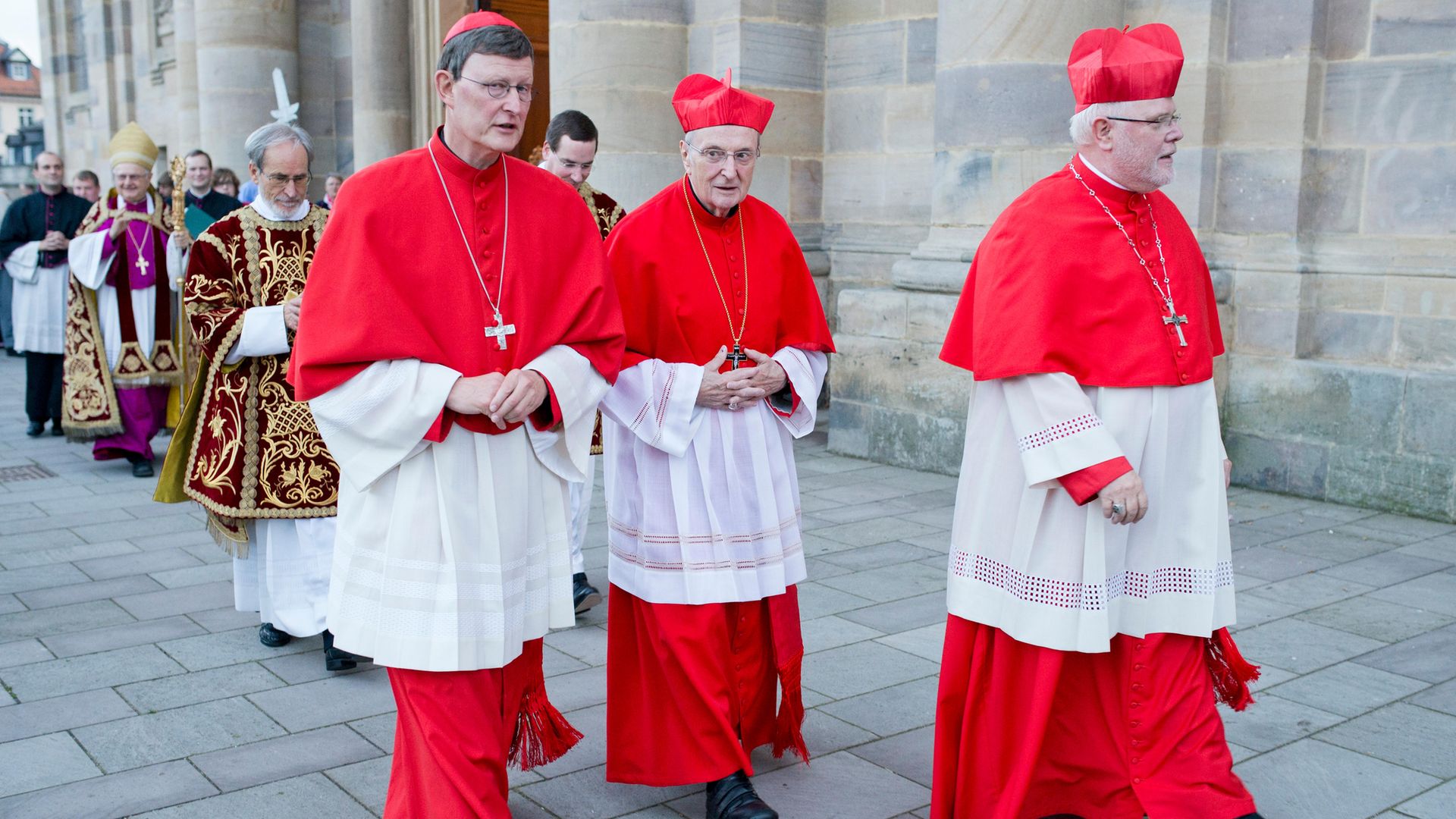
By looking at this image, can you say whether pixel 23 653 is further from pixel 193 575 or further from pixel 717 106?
pixel 717 106

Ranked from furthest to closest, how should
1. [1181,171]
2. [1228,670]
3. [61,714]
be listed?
[1181,171] → [61,714] → [1228,670]

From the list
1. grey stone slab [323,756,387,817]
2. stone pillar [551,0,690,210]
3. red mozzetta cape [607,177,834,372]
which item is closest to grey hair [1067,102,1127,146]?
red mozzetta cape [607,177,834,372]

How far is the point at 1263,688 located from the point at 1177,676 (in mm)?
1349

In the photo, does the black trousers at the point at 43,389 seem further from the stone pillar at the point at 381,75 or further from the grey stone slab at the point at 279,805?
the grey stone slab at the point at 279,805

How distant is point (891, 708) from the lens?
4199mm

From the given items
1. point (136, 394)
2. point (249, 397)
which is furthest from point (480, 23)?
point (136, 394)

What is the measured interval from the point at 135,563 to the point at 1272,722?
15.4 ft

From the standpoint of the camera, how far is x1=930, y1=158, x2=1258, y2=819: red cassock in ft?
10.1

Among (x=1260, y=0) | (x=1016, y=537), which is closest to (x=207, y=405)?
(x=1016, y=537)

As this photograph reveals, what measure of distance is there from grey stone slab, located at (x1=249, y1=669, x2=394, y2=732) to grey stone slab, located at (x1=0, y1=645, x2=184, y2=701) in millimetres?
494

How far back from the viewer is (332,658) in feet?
14.9

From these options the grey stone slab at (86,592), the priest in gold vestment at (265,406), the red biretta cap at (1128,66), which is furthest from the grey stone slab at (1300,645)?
the grey stone slab at (86,592)

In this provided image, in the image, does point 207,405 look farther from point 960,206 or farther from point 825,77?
point 825,77

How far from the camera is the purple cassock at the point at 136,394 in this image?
8.44 m
